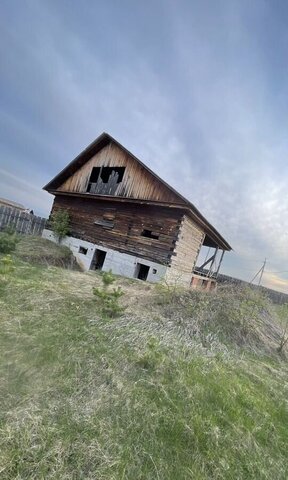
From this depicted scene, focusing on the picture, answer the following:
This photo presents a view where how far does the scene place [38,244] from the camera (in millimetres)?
13211

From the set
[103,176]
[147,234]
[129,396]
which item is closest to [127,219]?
[147,234]

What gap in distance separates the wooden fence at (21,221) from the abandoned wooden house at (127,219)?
1.09m

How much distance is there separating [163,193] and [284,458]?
396 inches

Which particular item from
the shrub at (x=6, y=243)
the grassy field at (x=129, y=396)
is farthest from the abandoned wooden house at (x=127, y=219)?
the grassy field at (x=129, y=396)

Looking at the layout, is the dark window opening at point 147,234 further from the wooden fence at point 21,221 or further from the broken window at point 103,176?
the wooden fence at point 21,221

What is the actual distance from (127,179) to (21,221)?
25.7 feet

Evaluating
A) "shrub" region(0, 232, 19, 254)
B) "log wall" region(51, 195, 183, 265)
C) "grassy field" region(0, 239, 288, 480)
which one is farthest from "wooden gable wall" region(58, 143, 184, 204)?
"grassy field" region(0, 239, 288, 480)

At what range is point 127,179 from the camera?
43.5 ft

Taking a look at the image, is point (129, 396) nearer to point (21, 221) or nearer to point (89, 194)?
point (89, 194)

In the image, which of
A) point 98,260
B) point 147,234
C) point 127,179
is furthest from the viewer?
point 98,260

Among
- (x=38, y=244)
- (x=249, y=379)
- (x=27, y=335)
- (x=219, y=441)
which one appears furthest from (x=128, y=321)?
(x=38, y=244)

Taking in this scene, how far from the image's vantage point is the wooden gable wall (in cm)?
1198

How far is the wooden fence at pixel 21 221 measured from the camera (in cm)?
1595

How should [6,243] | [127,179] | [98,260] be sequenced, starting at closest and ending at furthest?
1. [6,243]
2. [127,179]
3. [98,260]
